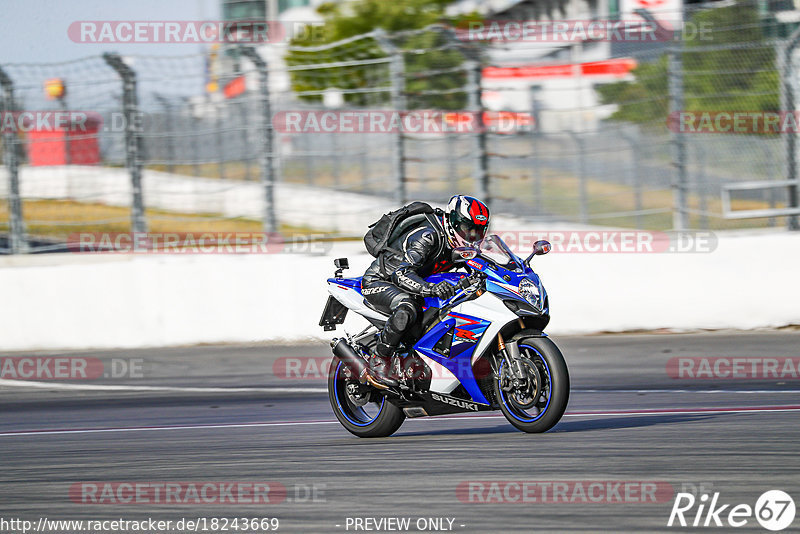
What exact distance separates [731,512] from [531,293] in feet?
7.01

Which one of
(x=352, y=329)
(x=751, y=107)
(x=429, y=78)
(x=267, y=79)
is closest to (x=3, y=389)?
(x=352, y=329)

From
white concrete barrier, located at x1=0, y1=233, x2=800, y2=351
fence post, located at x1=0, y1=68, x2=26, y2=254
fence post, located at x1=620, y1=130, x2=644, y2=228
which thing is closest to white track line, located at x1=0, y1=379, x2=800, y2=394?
white concrete barrier, located at x1=0, y1=233, x2=800, y2=351

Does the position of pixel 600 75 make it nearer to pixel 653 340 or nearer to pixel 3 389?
pixel 653 340

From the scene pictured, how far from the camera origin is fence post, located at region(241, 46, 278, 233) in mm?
13547

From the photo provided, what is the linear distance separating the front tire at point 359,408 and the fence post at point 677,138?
18.6 feet

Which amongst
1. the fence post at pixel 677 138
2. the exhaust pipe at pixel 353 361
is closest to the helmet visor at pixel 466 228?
the exhaust pipe at pixel 353 361

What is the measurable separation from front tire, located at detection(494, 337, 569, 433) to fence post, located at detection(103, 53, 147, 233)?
25.8 ft

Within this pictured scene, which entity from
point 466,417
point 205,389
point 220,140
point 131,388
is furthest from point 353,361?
point 220,140

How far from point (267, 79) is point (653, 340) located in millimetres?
5067

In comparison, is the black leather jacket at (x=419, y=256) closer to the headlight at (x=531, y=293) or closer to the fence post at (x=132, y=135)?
the headlight at (x=531, y=293)

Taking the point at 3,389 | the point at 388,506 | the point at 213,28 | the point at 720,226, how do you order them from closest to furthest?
1. the point at 388,506
2. the point at 3,389
3. the point at 720,226
4. the point at 213,28

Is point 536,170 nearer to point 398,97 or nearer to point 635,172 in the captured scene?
point 635,172

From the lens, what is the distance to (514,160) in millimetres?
13266

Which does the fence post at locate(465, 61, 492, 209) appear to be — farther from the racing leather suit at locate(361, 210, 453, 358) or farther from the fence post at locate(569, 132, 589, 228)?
the racing leather suit at locate(361, 210, 453, 358)
